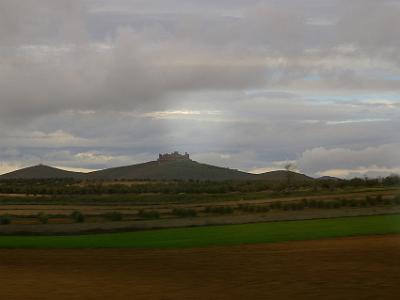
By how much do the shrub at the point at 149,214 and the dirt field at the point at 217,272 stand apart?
29710 millimetres

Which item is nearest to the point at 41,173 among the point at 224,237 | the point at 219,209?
the point at 219,209

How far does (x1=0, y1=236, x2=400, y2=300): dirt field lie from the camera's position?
18.1 meters

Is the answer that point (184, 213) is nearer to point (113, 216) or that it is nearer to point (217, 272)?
point (113, 216)

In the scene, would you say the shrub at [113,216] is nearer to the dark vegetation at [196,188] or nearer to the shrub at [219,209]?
the shrub at [219,209]

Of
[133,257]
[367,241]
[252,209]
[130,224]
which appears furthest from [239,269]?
[252,209]

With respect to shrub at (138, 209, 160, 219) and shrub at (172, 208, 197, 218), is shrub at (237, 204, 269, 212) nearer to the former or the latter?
shrub at (172, 208, 197, 218)

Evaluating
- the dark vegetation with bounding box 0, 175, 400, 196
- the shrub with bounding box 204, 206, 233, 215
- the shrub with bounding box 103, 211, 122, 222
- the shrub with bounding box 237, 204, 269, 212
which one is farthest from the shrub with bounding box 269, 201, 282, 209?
the dark vegetation with bounding box 0, 175, 400, 196

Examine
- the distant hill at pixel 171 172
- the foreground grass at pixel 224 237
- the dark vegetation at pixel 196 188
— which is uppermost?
the distant hill at pixel 171 172

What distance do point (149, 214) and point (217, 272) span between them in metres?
41.2

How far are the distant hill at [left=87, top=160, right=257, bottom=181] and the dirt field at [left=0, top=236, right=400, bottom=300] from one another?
9410 cm

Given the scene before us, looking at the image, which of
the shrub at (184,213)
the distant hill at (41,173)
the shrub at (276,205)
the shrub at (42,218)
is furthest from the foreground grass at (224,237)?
the distant hill at (41,173)

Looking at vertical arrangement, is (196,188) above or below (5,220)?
above

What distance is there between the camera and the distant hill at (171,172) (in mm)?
127812

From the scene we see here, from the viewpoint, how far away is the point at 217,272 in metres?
22.2
